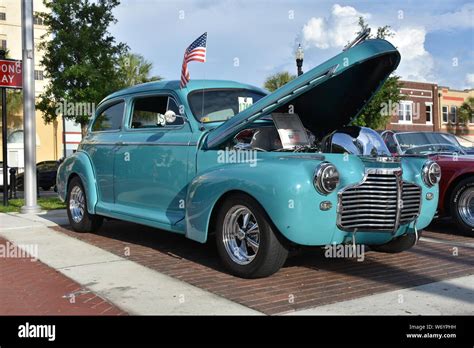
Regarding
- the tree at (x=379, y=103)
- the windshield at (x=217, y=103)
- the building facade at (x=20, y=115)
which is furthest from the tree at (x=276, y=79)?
the windshield at (x=217, y=103)

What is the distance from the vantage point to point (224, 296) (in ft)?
14.2

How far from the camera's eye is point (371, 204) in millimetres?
4566

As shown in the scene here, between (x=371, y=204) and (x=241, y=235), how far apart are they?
124cm

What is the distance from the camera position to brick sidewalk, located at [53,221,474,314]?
4316mm

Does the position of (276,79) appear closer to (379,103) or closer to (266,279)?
(379,103)

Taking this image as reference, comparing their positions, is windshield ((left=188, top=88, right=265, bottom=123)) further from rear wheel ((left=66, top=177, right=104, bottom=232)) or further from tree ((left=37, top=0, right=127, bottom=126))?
A: tree ((left=37, top=0, right=127, bottom=126))

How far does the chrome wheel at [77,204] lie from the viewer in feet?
24.9

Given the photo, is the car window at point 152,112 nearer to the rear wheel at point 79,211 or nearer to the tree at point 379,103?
the rear wheel at point 79,211

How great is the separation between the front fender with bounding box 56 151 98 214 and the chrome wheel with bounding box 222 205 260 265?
2932mm

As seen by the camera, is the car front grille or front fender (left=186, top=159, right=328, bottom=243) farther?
the car front grille

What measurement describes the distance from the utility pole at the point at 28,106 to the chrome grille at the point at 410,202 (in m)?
8.36

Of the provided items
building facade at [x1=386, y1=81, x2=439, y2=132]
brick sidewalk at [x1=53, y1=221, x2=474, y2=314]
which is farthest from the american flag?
building facade at [x1=386, y1=81, x2=439, y2=132]

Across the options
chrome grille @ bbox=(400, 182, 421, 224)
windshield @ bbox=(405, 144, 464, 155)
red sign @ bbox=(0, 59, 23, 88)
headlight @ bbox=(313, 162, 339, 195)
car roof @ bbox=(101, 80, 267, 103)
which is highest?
red sign @ bbox=(0, 59, 23, 88)
